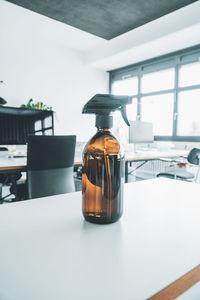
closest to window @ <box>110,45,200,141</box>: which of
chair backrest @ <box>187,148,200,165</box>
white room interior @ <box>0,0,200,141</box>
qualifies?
white room interior @ <box>0,0,200,141</box>

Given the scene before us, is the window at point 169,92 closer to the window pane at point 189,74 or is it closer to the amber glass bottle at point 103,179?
the window pane at point 189,74

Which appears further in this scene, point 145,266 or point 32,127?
point 32,127

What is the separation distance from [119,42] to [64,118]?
2.17m

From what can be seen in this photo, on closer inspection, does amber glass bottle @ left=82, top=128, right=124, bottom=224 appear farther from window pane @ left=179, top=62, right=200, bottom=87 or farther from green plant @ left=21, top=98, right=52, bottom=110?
window pane @ left=179, top=62, right=200, bottom=87

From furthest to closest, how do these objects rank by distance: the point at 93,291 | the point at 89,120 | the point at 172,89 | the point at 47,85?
the point at 89,120, the point at 47,85, the point at 172,89, the point at 93,291

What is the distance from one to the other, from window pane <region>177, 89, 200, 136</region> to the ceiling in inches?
163

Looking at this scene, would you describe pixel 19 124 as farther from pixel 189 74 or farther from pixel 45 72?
pixel 189 74

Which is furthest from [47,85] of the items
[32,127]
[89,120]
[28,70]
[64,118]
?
[32,127]

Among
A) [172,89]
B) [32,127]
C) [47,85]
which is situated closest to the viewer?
[32,127]

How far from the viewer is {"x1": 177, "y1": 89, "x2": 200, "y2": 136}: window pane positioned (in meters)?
4.45

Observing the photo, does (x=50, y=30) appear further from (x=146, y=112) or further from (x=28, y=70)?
(x=146, y=112)

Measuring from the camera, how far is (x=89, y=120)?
5.99 metres

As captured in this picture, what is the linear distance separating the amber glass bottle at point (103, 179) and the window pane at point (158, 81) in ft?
15.8

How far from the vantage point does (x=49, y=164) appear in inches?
73.1
